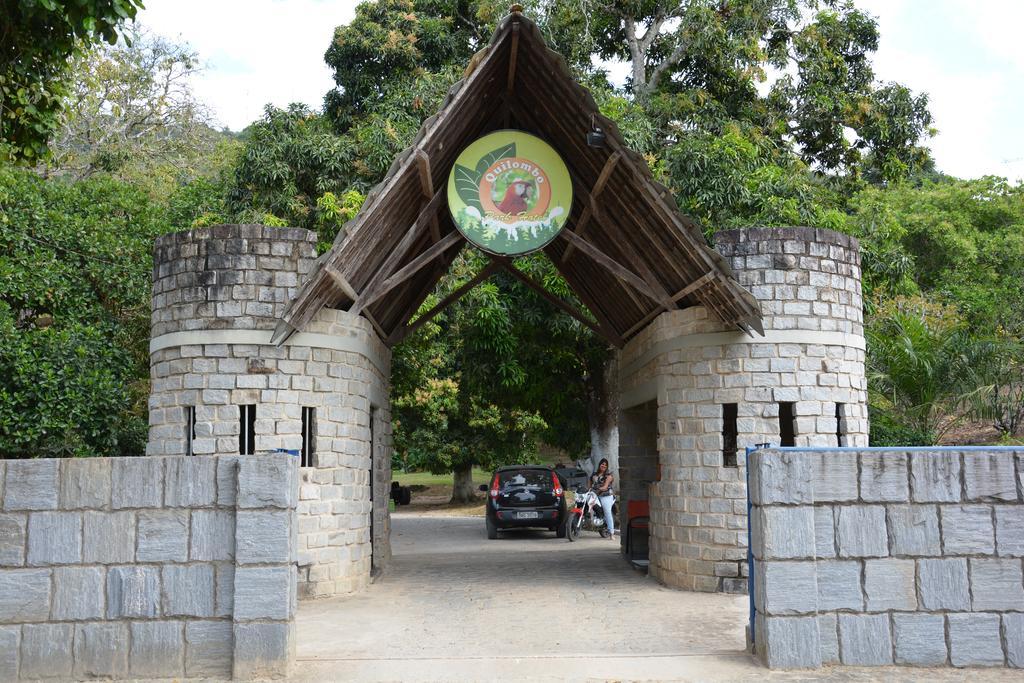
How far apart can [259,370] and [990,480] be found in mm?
7600

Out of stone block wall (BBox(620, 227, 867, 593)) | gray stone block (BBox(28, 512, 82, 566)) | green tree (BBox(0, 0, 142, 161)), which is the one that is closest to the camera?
gray stone block (BBox(28, 512, 82, 566))

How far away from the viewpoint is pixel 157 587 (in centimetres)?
691

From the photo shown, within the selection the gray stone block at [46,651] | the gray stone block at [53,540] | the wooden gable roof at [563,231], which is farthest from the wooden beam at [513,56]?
the gray stone block at [46,651]

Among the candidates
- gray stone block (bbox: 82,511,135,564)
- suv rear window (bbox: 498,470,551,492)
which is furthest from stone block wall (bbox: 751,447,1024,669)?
suv rear window (bbox: 498,470,551,492)

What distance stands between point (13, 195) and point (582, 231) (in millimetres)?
11583

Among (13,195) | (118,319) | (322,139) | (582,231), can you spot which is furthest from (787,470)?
(322,139)

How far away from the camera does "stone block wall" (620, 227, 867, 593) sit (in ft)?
36.9

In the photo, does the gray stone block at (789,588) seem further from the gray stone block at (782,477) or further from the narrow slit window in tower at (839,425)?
the narrow slit window in tower at (839,425)

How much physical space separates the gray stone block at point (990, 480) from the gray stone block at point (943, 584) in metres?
0.53

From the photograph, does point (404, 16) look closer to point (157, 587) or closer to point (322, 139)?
point (322, 139)

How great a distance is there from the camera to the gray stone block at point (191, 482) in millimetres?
6969

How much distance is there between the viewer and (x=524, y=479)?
19859 millimetres

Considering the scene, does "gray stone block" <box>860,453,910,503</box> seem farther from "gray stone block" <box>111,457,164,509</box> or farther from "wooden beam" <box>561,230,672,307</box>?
"gray stone block" <box>111,457,164,509</box>

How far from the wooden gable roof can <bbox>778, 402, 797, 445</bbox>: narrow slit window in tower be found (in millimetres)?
1105
